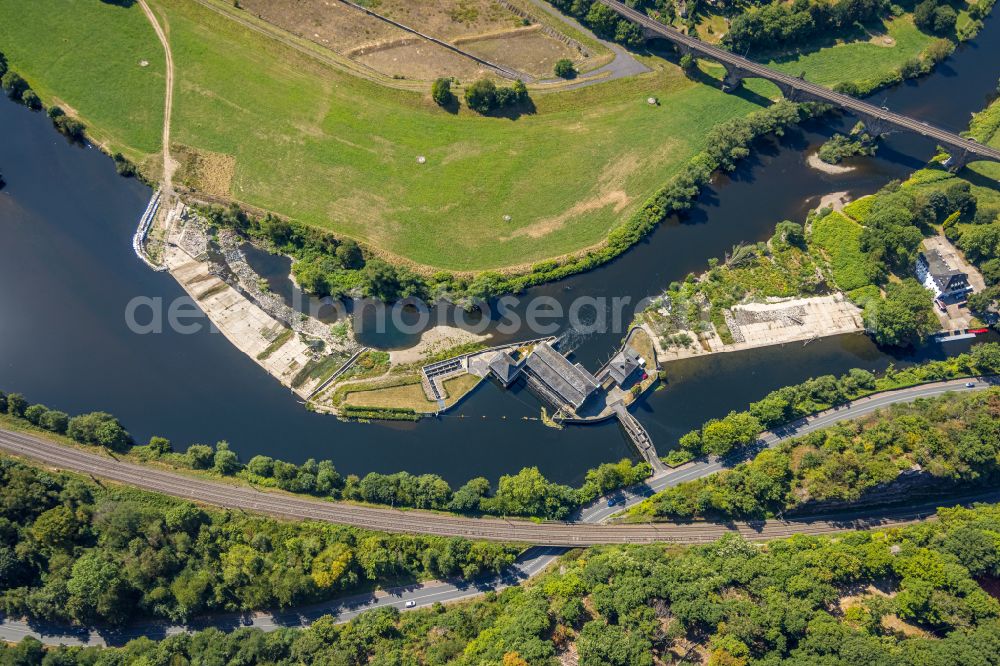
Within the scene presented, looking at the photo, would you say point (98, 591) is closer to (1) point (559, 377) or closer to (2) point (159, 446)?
(2) point (159, 446)

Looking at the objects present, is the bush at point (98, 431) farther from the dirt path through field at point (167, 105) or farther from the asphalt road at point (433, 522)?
the dirt path through field at point (167, 105)

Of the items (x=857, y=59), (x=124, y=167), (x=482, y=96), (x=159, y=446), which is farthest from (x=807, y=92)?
(x=159, y=446)

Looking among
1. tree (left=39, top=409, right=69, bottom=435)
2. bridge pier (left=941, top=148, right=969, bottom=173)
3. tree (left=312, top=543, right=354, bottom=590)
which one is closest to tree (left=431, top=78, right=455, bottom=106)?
tree (left=312, top=543, right=354, bottom=590)

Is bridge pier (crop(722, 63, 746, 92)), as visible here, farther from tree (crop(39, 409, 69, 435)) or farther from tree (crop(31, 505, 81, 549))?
tree (crop(31, 505, 81, 549))

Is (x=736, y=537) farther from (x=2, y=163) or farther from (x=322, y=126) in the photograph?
(x=2, y=163)

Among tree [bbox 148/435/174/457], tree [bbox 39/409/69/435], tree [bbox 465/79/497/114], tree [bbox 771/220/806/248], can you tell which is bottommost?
tree [bbox 148/435/174/457]

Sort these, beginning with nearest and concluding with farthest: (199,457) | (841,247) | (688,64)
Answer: (199,457) → (841,247) → (688,64)
